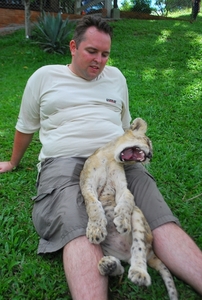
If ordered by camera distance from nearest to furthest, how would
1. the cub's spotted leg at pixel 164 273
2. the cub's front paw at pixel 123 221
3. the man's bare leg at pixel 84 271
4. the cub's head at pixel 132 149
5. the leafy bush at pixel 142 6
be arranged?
1. the man's bare leg at pixel 84 271
2. the cub's spotted leg at pixel 164 273
3. the cub's front paw at pixel 123 221
4. the cub's head at pixel 132 149
5. the leafy bush at pixel 142 6

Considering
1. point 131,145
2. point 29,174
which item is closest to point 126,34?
point 29,174

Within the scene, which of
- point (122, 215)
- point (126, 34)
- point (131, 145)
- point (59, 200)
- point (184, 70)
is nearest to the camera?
point (122, 215)

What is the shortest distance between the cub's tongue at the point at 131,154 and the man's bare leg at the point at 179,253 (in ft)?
2.07

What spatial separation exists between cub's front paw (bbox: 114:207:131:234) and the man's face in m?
1.47

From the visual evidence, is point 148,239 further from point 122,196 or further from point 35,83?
point 35,83

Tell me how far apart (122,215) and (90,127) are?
39.1 inches

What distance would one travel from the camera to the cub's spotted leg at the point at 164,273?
2394 mm

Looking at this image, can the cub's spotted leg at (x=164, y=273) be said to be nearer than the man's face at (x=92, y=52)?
Yes

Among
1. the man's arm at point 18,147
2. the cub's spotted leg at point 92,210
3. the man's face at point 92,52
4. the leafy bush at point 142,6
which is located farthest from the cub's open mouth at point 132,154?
the leafy bush at point 142,6

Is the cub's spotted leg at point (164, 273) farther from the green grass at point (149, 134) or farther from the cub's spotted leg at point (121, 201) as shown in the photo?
the cub's spotted leg at point (121, 201)

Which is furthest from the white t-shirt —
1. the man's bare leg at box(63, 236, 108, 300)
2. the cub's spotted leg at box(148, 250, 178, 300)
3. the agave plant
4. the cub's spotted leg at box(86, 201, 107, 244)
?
the agave plant

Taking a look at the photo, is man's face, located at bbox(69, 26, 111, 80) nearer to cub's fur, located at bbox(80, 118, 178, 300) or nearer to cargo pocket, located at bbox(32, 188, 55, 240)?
cub's fur, located at bbox(80, 118, 178, 300)

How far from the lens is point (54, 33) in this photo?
10336 millimetres

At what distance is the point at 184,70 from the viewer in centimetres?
883
